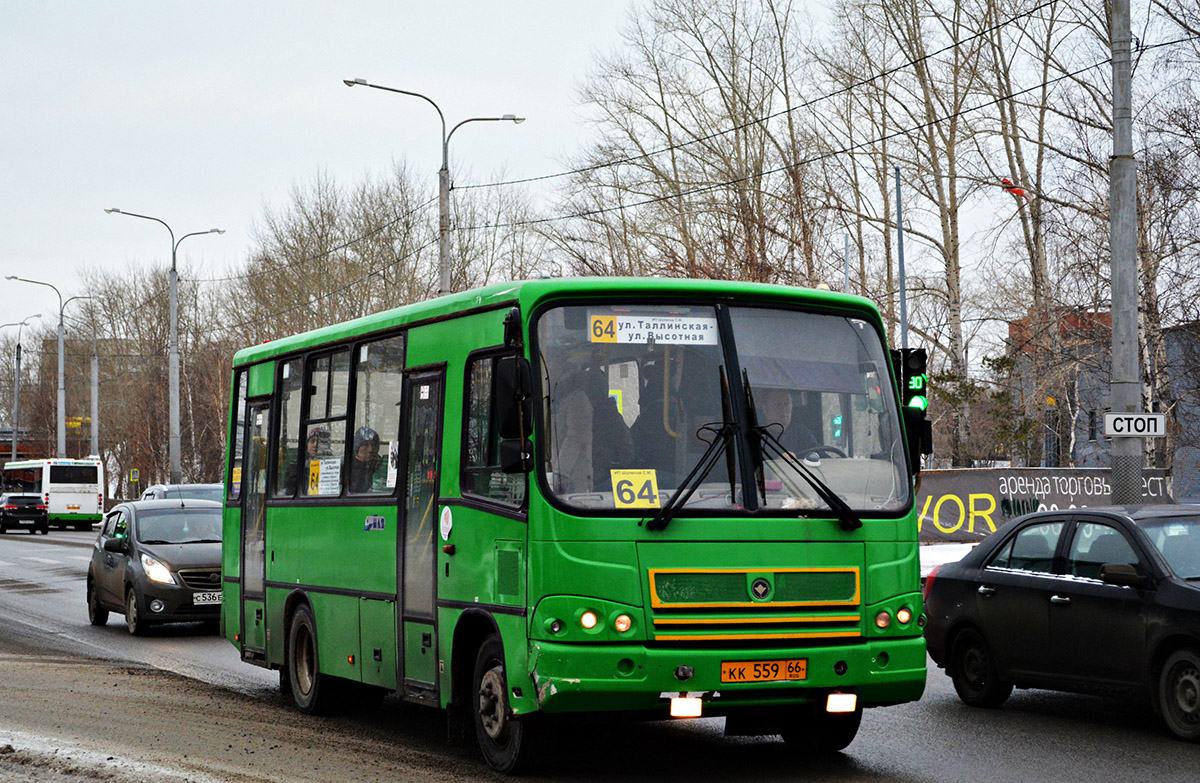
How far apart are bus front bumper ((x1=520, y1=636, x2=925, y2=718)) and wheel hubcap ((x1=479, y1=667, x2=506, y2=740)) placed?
34 centimetres

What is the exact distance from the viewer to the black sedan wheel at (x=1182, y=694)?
9.23m

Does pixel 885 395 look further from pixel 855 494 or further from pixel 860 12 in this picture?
pixel 860 12

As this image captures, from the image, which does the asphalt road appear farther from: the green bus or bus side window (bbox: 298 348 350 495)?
bus side window (bbox: 298 348 350 495)

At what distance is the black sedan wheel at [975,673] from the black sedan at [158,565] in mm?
9698

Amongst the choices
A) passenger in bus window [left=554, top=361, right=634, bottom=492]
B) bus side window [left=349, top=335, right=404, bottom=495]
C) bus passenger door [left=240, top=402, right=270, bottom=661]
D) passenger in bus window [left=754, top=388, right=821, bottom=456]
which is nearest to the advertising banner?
bus passenger door [left=240, top=402, right=270, bottom=661]

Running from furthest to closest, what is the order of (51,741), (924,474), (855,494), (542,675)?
(924,474)
(51,741)
(855,494)
(542,675)

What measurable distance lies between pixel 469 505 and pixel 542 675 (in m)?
1.33

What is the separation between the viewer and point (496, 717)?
848cm

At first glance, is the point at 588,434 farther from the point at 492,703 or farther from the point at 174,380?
the point at 174,380

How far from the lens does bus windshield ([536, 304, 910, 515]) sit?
806 centimetres

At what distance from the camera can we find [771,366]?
28.0ft

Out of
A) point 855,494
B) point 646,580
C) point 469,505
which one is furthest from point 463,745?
point 855,494

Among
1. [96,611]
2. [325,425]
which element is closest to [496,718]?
[325,425]

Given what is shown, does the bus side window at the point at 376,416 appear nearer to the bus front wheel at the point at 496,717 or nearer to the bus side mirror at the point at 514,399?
the bus front wheel at the point at 496,717
